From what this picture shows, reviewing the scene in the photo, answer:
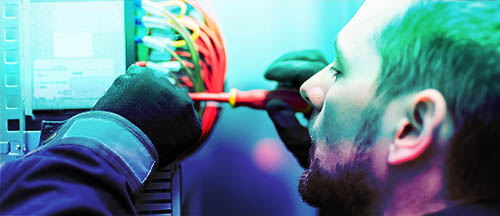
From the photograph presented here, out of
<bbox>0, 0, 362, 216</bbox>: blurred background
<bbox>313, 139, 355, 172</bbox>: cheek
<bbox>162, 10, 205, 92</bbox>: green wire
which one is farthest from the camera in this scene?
<bbox>0, 0, 362, 216</bbox>: blurred background

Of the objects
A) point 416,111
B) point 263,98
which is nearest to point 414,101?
point 416,111

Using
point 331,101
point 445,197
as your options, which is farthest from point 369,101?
point 445,197

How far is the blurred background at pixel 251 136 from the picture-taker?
92cm

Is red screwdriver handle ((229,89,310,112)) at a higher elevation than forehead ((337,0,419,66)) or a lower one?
lower

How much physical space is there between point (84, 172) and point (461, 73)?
20.7 inches

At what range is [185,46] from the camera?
0.84 m

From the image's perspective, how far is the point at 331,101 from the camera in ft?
1.99

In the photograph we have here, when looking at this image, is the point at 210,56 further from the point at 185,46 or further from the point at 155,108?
the point at 155,108

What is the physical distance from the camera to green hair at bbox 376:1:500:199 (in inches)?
18.7

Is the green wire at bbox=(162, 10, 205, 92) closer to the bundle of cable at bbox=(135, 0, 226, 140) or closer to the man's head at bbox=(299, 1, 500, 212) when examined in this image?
the bundle of cable at bbox=(135, 0, 226, 140)

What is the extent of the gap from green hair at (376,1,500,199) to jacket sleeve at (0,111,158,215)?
400 mm

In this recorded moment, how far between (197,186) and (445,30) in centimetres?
65

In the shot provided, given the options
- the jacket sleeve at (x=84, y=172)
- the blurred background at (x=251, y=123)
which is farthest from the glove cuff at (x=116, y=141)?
the blurred background at (x=251, y=123)

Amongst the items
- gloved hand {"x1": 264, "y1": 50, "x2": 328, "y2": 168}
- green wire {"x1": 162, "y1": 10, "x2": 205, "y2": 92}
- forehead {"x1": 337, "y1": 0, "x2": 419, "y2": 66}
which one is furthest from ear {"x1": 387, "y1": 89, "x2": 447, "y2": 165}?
green wire {"x1": 162, "y1": 10, "x2": 205, "y2": 92}
